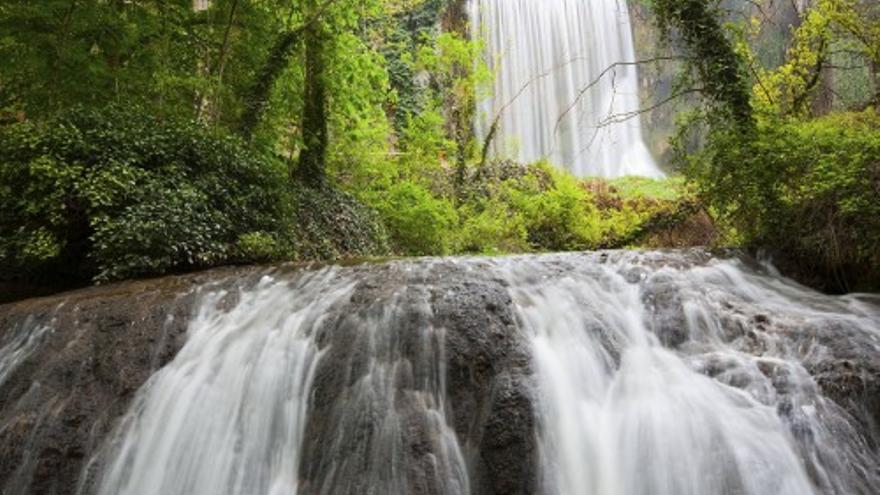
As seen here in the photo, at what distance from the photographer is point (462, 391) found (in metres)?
4.66

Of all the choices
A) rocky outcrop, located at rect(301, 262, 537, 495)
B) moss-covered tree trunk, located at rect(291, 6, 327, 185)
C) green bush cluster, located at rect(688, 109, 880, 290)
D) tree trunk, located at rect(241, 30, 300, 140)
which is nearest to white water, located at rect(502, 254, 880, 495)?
rocky outcrop, located at rect(301, 262, 537, 495)

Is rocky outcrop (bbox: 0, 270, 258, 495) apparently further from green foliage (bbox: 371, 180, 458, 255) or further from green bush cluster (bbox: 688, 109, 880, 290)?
green foliage (bbox: 371, 180, 458, 255)

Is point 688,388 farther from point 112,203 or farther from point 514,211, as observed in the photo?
point 514,211

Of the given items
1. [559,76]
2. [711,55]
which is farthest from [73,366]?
[559,76]

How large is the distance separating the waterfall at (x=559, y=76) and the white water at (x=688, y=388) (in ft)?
68.0

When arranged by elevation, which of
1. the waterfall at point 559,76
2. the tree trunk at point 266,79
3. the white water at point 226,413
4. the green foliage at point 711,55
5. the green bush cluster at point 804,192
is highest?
the waterfall at point 559,76

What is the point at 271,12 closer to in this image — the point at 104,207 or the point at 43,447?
the point at 104,207

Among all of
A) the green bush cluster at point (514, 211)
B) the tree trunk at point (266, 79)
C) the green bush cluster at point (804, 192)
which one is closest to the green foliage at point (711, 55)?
the green bush cluster at point (804, 192)

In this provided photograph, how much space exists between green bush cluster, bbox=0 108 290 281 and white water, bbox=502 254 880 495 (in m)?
4.09

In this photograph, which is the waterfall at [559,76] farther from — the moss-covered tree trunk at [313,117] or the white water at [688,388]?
the white water at [688,388]

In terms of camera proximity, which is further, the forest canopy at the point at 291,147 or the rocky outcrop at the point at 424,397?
the forest canopy at the point at 291,147

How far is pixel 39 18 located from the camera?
9.30m

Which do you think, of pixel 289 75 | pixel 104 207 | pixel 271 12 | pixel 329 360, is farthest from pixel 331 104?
pixel 329 360

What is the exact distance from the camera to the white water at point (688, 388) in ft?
13.4
